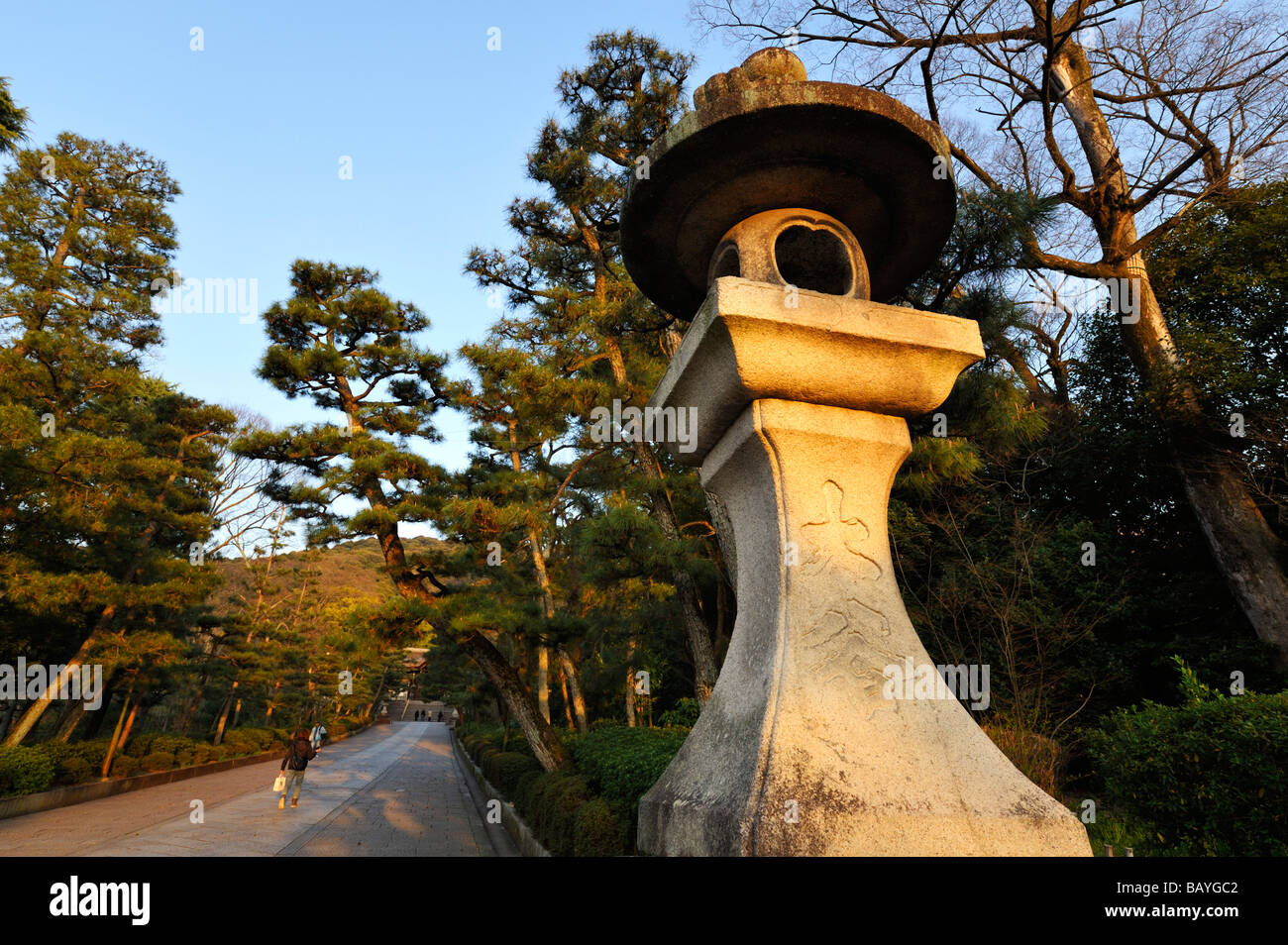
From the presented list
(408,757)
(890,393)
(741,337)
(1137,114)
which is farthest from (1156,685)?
(408,757)

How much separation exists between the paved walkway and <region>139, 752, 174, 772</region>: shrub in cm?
47

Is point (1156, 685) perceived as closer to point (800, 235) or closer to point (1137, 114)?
point (1137, 114)

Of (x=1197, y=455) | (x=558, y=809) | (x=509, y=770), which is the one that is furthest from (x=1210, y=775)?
(x=509, y=770)

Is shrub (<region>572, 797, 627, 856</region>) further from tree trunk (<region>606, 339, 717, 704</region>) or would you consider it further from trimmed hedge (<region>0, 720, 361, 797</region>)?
trimmed hedge (<region>0, 720, 361, 797</region>)

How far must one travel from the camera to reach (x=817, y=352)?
7.94ft

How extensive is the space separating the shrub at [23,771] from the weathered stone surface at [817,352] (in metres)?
13.3

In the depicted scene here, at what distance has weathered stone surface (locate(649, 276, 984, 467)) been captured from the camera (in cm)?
231

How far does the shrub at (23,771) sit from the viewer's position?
1014 centimetres

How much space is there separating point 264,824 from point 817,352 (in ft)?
37.3

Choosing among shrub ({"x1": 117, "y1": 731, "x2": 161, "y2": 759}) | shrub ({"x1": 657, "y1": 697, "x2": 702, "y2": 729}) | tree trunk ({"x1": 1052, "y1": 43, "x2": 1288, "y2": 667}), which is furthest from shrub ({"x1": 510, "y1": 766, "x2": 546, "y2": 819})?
shrub ({"x1": 117, "y1": 731, "x2": 161, "y2": 759})

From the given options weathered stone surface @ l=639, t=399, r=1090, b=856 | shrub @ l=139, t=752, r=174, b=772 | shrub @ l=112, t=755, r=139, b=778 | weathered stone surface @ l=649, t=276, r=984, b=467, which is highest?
weathered stone surface @ l=649, t=276, r=984, b=467

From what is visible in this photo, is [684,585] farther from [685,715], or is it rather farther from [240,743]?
[240,743]

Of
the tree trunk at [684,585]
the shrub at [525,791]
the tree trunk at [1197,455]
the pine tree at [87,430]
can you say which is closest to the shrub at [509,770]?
the shrub at [525,791]

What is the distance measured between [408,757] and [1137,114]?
2837 centimetres
